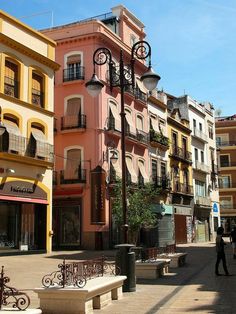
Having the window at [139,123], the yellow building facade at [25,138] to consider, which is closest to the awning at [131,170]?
the window at [139,123]

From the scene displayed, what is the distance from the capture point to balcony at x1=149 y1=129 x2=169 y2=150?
37750mm

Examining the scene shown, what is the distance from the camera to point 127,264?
11102mm

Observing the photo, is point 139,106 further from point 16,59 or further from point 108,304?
point 108,304

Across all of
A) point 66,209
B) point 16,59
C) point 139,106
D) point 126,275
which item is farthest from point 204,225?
point 126,275

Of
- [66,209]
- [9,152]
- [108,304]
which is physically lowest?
[108,304]

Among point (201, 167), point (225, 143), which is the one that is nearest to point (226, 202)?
point (225, 143)

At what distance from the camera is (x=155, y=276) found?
13797 mm

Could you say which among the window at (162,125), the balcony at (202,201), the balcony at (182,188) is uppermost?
the window at (162,125)

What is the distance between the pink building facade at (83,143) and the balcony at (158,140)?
424 cm

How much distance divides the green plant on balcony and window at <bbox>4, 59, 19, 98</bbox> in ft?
51.3

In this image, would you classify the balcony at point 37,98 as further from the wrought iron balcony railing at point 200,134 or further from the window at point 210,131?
the window at point 210,131

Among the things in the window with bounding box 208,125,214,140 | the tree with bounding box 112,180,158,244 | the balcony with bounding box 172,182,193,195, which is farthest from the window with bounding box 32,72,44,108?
the window with bounding box 208,125,214,140

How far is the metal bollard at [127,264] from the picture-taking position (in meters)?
11.0

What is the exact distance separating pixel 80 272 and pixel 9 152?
13.9m
